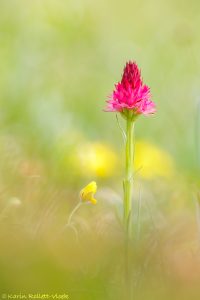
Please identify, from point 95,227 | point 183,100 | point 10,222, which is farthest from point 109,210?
point 183,100

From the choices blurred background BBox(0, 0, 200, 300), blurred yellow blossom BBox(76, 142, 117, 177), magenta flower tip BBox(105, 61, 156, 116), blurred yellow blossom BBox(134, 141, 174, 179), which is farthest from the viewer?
blurred yellow blossom BBox(134, 141, 174, 179)

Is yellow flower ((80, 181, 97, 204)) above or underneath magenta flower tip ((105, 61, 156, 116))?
underneath

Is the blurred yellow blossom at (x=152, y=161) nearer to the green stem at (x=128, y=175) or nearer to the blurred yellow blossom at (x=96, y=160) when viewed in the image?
the blurred yellow blossom at (x=96, y=160)

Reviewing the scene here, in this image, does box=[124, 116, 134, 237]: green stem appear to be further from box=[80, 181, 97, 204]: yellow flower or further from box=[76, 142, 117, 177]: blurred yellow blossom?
box=[76, 142, 117, 177]: blurred yellow blossom

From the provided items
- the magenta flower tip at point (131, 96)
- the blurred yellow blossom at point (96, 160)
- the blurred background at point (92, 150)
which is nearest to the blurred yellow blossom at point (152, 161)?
the blurred background at point (92, 150)

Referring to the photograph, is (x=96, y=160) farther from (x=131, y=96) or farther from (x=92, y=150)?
(x=131, y=96)

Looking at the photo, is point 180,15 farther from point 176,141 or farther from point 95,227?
point 95,227

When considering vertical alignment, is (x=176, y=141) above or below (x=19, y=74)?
below

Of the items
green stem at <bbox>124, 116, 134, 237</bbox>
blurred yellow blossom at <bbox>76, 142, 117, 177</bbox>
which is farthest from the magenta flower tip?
blurred yellow blossom at <bbox>76, 142, 117, 177</bbox>
